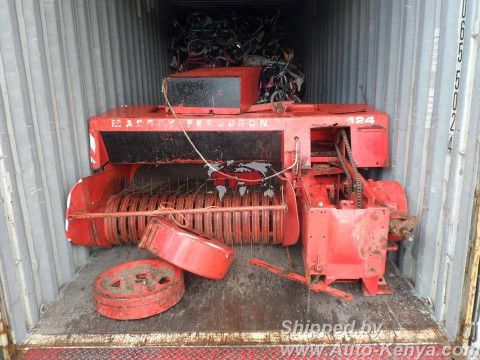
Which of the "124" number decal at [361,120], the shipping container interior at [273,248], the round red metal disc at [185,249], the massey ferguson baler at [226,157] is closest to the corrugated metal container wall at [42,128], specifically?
the shipping container interior at [273,248]

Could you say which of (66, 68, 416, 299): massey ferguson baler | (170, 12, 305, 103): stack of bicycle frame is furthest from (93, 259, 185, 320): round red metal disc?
(170, 12, 305, 103): stack of bicycle frame

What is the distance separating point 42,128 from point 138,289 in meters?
1.35

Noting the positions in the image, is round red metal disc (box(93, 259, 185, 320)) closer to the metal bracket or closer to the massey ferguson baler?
the massey ferguson baler


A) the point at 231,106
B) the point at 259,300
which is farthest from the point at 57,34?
the point at 259,300

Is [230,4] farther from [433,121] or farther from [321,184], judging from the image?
[433,121]

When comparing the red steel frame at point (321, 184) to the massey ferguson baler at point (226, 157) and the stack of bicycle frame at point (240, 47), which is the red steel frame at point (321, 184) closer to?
the massey ferguson baler at point (226, 157)

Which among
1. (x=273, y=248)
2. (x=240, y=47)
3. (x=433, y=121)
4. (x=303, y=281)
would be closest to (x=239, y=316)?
(x=303, y=281)

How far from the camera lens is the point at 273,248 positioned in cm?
379

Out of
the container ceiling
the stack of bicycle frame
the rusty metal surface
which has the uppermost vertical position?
the container ceiling

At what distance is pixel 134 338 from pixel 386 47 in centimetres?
312

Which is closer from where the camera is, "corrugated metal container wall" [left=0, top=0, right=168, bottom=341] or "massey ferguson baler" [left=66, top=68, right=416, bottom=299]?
"corrugated metal container wall" [left=0, top=0, right=168, bottom=341]

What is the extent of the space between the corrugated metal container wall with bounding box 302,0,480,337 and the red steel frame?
0.21 meters

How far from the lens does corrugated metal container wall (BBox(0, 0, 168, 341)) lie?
8.19 feet

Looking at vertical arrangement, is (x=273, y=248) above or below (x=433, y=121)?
below
